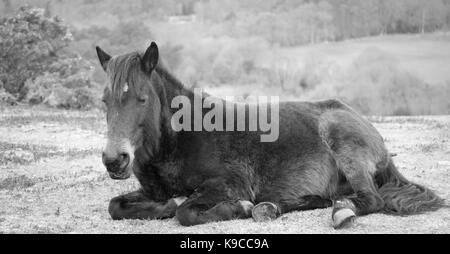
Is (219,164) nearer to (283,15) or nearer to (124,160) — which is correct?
(124,160)

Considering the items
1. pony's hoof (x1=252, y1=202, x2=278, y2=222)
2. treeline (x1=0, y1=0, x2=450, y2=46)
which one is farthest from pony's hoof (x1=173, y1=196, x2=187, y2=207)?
treeline (x1=0, y1=0, x2=450, y2=46)

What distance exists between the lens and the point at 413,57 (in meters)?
24.7

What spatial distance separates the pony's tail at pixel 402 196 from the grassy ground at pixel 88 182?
0.17 m

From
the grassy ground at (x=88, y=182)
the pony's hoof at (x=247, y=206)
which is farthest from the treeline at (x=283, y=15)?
the pony's hoof at (x=247, y=206)

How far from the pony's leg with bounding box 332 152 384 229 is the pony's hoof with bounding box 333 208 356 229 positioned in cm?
17

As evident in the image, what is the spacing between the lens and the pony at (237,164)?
6.16m

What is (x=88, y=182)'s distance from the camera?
31.9 feet

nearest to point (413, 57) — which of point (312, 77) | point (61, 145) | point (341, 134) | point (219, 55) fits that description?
point (312, 77)

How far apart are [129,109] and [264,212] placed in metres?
1.93

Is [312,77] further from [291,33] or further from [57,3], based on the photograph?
[57,3]

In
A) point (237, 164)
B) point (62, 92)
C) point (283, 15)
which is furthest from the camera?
point (283, 15)

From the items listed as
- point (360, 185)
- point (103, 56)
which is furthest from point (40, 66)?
point (360, 185)

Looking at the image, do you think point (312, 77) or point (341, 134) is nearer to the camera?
point (341, 134)
